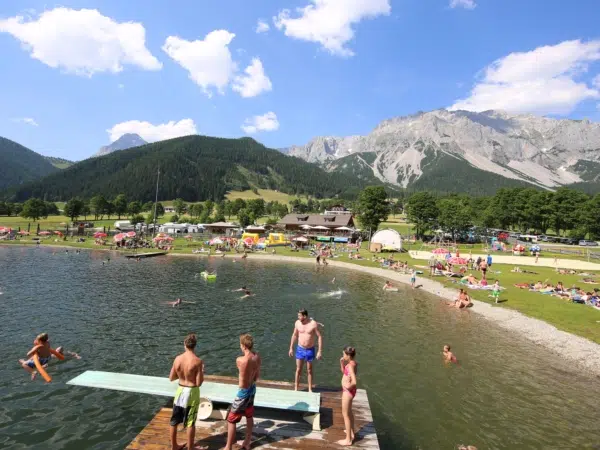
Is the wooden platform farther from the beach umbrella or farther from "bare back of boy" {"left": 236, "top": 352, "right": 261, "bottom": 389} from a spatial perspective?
the beach umbrella

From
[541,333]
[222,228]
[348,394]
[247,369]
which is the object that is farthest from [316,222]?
[247,369]

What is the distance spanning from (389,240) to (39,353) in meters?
61.4

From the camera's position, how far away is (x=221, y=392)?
30.7ft

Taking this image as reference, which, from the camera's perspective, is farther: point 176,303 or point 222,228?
point 222,228

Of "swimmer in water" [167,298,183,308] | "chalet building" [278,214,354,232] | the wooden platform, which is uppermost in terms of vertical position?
"chalet building" [278,214,354,232]

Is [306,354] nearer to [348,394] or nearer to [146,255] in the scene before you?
[348,394]

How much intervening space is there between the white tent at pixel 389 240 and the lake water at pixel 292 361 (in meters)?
35.1

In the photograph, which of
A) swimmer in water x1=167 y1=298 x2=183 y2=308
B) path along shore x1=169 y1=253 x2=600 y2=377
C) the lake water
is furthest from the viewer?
swimmer in water x1=167 y1=298 x2=183 y2=308

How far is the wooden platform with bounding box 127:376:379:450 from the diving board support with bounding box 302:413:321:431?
10 cm

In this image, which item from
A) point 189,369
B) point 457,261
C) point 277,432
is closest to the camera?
point 189,369

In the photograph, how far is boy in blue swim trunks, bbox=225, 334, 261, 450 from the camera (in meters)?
7.25

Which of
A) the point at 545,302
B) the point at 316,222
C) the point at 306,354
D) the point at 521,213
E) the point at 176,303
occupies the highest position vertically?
the point at 521,213

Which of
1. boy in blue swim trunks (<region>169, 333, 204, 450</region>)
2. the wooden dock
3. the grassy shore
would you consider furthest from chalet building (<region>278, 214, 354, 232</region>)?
boy in blue swim trunks (<region>169, 333, 204, 450</region>)

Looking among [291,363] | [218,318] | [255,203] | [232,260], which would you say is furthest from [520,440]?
[255,203]
